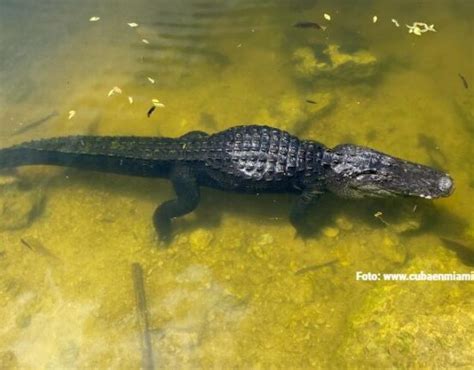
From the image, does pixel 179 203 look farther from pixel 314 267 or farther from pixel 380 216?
pixel 380 216

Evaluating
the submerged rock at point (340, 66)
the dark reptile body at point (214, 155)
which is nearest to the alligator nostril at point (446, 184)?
the dark reptile body at point (214, 155)

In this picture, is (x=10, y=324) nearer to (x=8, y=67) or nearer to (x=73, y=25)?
(x=8, y=67)

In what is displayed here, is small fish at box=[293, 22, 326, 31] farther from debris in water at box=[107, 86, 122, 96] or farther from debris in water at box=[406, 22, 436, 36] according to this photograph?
debris in water at box=[107, 86, 122, 96]

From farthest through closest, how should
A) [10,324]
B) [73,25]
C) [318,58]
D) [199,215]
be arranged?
[73,25], [318,58], [199,215], [10,324]

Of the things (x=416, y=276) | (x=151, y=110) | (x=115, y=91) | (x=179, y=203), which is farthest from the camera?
(x=115, y=91)

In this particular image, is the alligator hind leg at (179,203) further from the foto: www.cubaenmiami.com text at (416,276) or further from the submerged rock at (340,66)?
the submerged rock at (340,66)

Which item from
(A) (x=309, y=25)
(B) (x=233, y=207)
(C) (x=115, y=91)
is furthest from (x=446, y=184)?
(C) (x=115, y=91)

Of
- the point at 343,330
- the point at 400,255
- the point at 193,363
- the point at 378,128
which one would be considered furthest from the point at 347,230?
the point at 193,363
